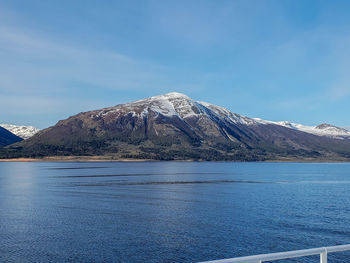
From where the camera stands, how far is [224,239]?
54.5m

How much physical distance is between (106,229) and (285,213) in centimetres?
4089

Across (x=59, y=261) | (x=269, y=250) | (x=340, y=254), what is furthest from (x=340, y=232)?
(x=59, y=261)

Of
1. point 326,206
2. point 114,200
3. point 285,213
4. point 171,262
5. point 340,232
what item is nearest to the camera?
point 171,262

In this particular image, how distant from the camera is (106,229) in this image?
202 feet

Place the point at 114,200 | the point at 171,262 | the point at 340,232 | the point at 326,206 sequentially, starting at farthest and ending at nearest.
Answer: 1. the point at 114,200
2. the point at 326,206
3. the point at 340,232
4. the point at 171,262

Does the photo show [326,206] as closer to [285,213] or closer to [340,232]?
[285,213]

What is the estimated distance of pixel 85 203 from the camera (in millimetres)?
95625

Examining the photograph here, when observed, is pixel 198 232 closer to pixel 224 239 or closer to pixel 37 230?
pixel 224 239

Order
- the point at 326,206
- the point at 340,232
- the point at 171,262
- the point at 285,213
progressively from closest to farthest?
1. the point at 171,262
2. the point at 340,232
3. the point at 285,213
4. the point at 326,206

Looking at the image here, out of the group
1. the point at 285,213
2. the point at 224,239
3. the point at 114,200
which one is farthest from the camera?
the point at 114,200

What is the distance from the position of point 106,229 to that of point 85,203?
119 feet

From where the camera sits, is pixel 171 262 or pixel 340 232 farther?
pixel 340 232

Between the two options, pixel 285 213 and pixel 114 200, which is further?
pixel 114 200

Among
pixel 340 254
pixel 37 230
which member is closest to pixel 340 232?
pixel 340 254
